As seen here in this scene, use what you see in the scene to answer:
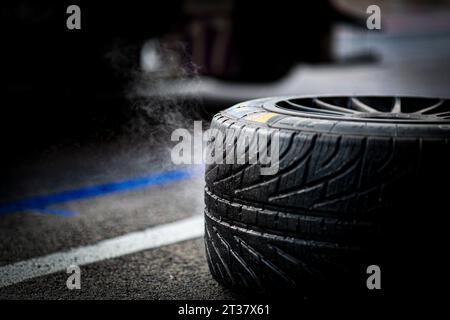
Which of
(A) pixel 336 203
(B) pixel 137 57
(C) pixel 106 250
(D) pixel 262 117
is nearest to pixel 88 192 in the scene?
(C) pixel 106 250

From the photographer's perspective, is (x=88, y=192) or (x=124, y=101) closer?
(x=88, y=192)

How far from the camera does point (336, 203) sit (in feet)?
6.25

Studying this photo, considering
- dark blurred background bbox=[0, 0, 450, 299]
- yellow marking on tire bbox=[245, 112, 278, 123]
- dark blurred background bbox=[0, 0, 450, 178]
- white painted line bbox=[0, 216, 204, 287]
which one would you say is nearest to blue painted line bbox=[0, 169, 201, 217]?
dark blurred background bbox=[0, 0, 450, 299]

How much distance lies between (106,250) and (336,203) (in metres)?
1.33

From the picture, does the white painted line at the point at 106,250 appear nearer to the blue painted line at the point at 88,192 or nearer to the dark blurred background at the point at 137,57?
the blue painted line at the point at 88,192

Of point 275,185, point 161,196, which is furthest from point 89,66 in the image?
point 275,185

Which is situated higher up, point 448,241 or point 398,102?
point 398,102

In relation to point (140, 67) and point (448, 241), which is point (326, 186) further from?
point (140, 67)

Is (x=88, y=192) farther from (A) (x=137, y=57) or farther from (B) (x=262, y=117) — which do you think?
(A) (x=137, y=57)

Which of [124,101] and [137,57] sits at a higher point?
[137,57]

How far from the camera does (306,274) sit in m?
1.99

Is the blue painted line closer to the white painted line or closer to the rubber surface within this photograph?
the white painted line

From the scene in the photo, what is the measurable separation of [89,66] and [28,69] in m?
0.54

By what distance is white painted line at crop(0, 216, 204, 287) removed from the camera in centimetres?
261
